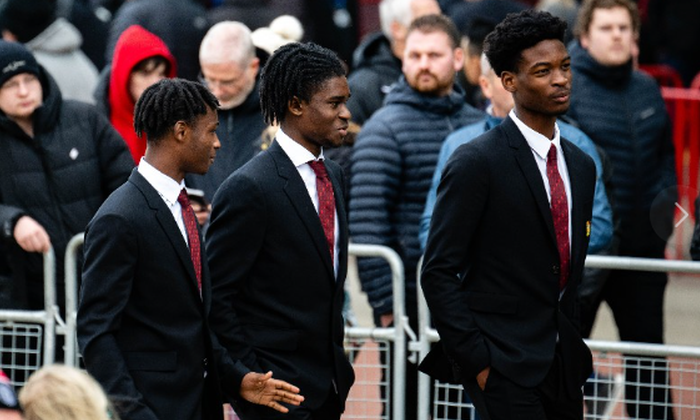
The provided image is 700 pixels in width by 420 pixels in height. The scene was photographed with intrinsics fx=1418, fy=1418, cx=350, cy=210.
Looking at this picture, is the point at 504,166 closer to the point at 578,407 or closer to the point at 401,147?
the point at 578,407

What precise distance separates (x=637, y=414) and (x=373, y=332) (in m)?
1.25

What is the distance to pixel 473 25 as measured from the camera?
8.77 meters

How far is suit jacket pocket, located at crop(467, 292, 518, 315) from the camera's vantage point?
498 centimetres

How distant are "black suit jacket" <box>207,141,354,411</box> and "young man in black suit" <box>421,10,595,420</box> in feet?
1.41

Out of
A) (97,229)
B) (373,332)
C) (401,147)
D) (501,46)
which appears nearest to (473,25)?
(401,147)

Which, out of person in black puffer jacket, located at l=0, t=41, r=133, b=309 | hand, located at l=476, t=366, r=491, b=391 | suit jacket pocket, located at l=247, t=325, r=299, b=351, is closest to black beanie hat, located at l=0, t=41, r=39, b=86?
person in black puffer jacket, located at l=0, t=41, r=133, b=309

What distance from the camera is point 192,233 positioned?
498cm

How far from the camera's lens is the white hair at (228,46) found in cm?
722

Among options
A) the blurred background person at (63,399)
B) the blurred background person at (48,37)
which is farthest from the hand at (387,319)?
the blurred background person at (63,399)

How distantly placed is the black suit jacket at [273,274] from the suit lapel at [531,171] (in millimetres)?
759

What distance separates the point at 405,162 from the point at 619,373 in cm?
149

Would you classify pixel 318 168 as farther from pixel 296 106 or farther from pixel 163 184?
pixel 163 184

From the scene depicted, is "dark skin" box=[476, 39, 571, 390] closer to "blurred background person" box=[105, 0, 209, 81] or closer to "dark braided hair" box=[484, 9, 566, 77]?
"dark braided hair" box=[484, 9, 566, 77]

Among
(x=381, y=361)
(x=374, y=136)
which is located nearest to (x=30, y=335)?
(x=381, y=361)
